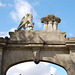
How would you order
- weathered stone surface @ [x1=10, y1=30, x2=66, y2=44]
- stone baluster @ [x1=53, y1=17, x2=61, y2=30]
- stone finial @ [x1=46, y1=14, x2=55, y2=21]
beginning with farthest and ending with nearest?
stone finial @ [x1=46, y1=14, x2=55, y2=21] → stone baluster @ [x1=53, y1=17, x2=61, y2=30] → weathered stone surface @ [x1=10, y1=30, x2=66, y2=44]

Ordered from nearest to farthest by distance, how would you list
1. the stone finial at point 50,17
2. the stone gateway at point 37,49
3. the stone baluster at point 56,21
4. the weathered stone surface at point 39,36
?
1. the stone gateway at point 37,49
2. the weathered stone surface at point 39,36
3. the stone baluster at point 56,21
4. the stone finial at point 50,17

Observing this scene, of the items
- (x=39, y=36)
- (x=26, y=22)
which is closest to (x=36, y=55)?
(x=39, y=36)

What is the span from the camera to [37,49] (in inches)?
475

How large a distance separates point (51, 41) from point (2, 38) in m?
3.04

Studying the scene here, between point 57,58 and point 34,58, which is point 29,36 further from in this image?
point 57,58

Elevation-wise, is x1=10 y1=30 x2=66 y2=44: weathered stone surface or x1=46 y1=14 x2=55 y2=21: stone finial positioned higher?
x1=46 y1=14 x2=55 y2=21: stone finial

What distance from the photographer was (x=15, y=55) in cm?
1217

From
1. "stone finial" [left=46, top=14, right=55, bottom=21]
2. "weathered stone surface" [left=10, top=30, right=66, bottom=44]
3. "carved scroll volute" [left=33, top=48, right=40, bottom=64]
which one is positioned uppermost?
"stone finial" [left=46, top=14, right=55, bottom=21]

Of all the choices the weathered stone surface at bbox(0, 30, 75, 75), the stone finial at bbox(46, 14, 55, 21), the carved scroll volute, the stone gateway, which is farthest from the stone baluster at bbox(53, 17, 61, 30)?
the carved scroll volute

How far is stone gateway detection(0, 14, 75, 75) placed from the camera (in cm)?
1186

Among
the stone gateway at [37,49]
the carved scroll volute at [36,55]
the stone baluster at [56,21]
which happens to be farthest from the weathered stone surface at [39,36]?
the carved scroll volute at [36,55]

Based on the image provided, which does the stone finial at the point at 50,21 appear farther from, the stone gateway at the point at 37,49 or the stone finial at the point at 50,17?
the stone gateway at the point at 37,49

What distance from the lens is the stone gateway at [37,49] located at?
467 inches

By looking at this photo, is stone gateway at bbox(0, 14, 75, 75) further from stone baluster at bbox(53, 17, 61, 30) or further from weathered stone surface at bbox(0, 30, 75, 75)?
stone baluster at bbox(53, 17, 61, 30)
